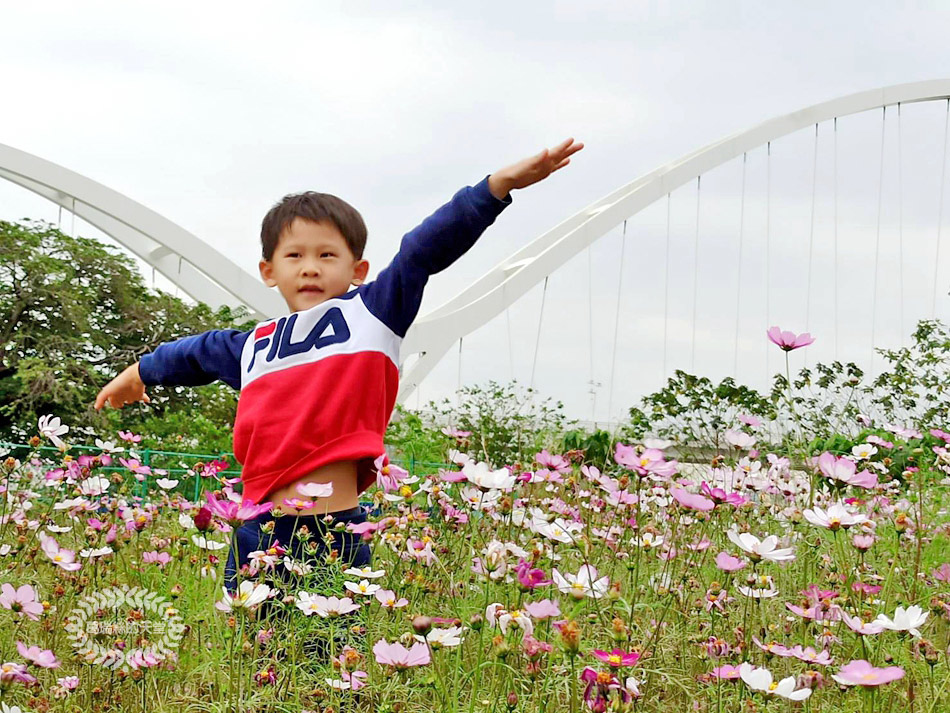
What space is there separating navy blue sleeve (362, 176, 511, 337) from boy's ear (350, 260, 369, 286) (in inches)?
6.0

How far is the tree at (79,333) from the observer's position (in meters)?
8.86

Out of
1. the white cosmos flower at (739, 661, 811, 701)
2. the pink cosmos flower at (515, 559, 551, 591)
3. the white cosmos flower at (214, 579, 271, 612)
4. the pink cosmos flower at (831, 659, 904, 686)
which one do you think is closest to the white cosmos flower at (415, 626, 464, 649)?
the pink cosmos flower at (515, 559, 551, 591)

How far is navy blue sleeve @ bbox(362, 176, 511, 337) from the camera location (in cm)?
213

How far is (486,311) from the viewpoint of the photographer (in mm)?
11625

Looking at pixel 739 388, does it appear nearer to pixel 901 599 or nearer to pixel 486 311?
pixel 486 311

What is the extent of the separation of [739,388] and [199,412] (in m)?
4.85

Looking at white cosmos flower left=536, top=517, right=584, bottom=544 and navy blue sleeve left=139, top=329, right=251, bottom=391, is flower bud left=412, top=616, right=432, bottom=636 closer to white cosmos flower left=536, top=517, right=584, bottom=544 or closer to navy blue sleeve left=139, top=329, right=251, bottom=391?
white cosmos flower left=536, top=517, right=584, bottom=544

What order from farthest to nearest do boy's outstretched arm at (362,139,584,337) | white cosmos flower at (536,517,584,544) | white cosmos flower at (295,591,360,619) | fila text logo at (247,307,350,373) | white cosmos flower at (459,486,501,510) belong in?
fila text logo at (247,307,350,373), boy's outstretched arm at (362,139,584,337), white cosmos flower at (459,486,501,510), white cosmos flower at (536,517,584,544), white cosmos flower at (295,591,360,619)

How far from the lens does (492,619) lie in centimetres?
134

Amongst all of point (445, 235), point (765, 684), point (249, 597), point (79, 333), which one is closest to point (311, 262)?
point (445, 235)

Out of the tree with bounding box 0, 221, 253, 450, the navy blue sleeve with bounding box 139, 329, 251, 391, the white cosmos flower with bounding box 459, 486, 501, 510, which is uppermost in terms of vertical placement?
the tree with bounding box 0, 221, 253, 450

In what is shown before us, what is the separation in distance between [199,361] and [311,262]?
532 millimetres

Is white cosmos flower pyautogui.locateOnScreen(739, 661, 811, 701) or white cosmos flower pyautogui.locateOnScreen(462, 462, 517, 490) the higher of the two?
white cosmos flower pyautogui.locateOnScreen(462, 462, 517, 490)

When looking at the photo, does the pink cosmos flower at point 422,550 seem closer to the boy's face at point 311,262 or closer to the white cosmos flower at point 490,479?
the white cosmos flower at point 490,479
